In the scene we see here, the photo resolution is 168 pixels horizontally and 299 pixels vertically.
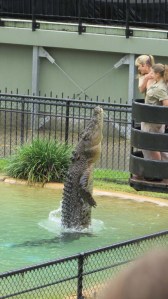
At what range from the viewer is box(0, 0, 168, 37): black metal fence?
17.6 meters

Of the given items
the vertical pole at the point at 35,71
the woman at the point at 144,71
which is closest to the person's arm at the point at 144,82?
the woman at the point at 144,71

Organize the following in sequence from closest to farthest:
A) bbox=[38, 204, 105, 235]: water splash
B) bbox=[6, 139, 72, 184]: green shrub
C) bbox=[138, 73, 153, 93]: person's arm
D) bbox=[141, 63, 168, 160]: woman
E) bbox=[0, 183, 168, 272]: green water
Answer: bbox=[0, 183, 168, 272]: green water
bbox=[141, 63, 168, 160]: woman
bbox=[38, 204, 105, 235]: water splash
bbox=[138, 73, 153, 93]: person's arm
bbox=[6, 139, 72, 184]: green shrub

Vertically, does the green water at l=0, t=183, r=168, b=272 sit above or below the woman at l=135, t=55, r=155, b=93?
below

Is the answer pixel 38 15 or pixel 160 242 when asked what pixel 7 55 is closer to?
pixel 38 15

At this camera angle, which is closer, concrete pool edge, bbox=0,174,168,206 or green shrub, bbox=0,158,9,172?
concrete pool edge, bbox=0,174,168,206

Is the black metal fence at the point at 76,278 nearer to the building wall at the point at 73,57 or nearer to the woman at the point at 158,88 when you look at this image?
the woman at the point at 158,88

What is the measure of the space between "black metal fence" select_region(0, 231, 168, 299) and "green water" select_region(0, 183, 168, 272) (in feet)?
3.59

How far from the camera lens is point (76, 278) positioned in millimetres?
7043

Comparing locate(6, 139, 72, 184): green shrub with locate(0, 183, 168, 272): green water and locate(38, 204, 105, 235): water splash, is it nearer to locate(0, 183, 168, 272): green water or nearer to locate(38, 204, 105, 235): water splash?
locate(0, 183, 168, 272): green water

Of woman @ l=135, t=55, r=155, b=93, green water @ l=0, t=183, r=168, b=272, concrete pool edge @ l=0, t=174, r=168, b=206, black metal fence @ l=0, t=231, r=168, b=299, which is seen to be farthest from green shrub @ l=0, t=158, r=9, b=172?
black metal fence @ l=0, t=231, r=168, b=299

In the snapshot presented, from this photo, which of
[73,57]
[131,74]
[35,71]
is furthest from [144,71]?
[35,71]

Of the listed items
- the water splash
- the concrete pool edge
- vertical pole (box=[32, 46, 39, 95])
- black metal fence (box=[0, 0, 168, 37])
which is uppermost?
black metal fence (box=[0, 0, 168, 37])

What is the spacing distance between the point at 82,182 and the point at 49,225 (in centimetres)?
73

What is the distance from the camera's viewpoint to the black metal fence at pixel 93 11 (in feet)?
57.6
